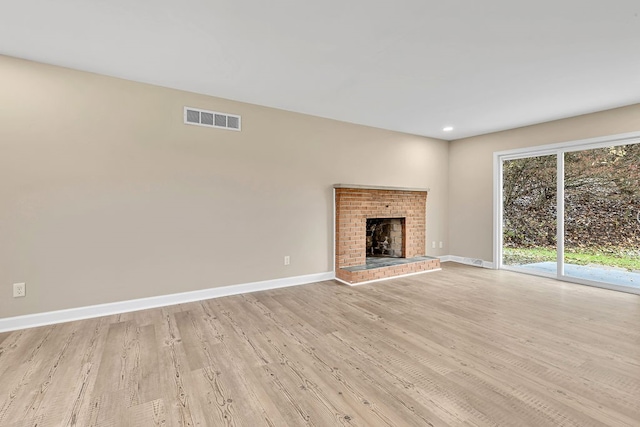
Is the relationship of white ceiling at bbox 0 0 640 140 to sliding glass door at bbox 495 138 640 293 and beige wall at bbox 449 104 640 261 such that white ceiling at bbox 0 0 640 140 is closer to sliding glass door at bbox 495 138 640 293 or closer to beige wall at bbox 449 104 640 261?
beige wall at bbox 449 104 640 261

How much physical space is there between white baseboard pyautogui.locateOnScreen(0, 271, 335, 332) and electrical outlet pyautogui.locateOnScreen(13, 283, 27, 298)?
206 millimetres

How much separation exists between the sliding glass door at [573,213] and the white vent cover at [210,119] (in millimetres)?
4606

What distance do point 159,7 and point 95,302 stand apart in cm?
285

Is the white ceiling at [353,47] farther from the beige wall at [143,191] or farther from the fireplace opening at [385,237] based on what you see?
the fireplace opening at [385,237]

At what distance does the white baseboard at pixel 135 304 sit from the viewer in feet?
8.92

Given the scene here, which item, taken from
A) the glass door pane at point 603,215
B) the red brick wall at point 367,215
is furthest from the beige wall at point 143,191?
the glass door pane at point 603,215

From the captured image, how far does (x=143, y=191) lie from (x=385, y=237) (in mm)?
4100

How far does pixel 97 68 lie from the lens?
9.39 ft

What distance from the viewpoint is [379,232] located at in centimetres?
558

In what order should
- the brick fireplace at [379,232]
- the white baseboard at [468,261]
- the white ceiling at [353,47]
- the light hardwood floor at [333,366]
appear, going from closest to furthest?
the light hardwood floor at [333,366] → the white ceiling at [353,47] → the brick fireplace at [379,232] → the white baseboard at [468,261]

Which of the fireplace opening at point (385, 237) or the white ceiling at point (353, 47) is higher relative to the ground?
the white ceiling at point (353, 47)

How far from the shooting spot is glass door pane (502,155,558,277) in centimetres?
460

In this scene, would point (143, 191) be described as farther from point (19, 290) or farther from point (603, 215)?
point (603, 215)

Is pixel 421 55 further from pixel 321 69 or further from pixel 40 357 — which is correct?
pixel 40 357
